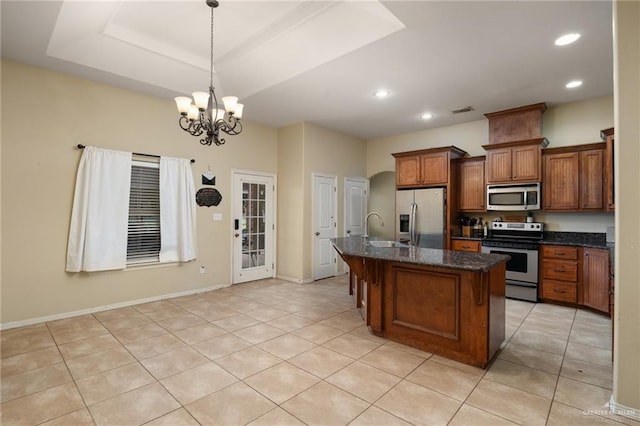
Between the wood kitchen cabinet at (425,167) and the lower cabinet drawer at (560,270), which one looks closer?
the lower cabinet drawer at (560,270)

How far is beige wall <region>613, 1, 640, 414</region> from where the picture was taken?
192 centimetres

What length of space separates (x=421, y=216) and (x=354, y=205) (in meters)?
1.64

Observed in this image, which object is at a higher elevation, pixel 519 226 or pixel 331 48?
pixel 331 48

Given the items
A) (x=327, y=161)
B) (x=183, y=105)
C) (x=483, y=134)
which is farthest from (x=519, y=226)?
(x=183, y=105)

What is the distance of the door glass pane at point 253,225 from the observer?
559cm

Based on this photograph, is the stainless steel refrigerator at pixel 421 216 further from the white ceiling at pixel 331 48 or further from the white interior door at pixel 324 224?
the white ceiling at pixel 331 48

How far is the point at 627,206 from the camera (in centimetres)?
194

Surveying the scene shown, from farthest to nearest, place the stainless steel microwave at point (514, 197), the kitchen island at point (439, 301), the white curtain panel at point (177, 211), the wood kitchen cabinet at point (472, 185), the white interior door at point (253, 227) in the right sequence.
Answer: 1. the white interior door at point (253, 227)
2. the wood kitchen cabinet at point (472, 185)
3. the stainless steel microwave at point (514, 197)
4. the white curtain panel at point (177, 211)
5. the kitchen island at point (439, 301)

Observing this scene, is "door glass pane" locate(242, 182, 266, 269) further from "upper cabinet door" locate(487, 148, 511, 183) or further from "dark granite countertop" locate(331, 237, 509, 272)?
"upper cabinet door" locate(487, 148, 511, 183)

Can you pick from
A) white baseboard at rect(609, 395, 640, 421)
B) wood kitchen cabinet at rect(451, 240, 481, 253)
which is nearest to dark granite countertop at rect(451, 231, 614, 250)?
wood kitchen cabinet at rect(451, 240, 481, 253)

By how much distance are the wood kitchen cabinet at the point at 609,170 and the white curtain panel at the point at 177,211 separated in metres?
5.66

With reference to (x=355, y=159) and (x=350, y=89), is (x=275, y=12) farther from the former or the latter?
(x=355, y=159)

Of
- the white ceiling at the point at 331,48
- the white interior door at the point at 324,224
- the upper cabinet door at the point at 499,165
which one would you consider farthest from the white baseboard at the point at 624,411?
the white interior door at the point at 324,224

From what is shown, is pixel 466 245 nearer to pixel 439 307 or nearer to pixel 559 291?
pixel 559 291
